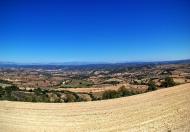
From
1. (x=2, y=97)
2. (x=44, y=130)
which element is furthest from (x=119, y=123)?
(x=2, y=97)

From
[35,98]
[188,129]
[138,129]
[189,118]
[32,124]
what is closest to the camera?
[188,129]

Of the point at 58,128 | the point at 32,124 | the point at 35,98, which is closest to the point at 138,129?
the point at 58,128

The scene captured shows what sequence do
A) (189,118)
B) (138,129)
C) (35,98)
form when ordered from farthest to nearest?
(35,98)
(189,118)
(138,129)

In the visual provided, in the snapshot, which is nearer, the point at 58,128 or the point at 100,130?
the point at 100,130

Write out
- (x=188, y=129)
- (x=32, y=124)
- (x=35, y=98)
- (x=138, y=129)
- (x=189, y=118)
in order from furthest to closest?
(x=35, y=98)
(x=32, y=124)
(x=189, y=118)
(x=138, y=129)
(x=188, y=129)

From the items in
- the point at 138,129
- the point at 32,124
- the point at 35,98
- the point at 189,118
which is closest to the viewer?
the point at 138,129

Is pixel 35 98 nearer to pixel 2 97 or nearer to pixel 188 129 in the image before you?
pixel 2 97

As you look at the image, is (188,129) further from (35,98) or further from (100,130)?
(35,98)

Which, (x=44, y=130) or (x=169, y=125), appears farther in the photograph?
(x=44, y=130)
